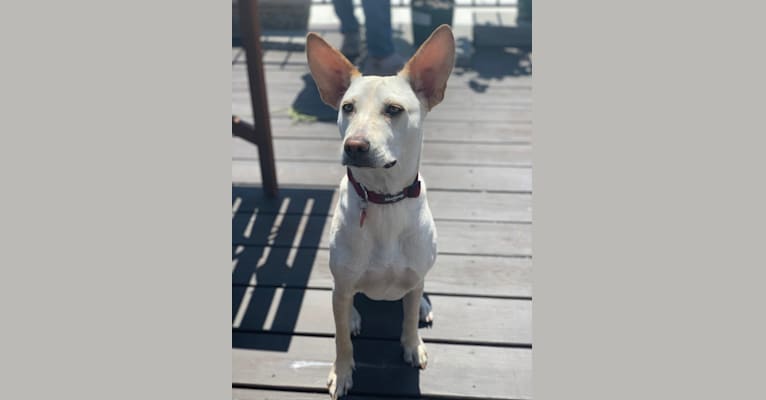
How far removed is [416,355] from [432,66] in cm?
135

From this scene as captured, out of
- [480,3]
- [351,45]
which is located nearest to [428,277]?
[351,45]

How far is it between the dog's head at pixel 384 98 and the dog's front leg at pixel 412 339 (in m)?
0.81

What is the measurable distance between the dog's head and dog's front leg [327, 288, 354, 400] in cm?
79

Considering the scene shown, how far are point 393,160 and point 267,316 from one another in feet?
4.65

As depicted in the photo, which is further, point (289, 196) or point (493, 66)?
point (493, 66)

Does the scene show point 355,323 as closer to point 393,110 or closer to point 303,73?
point 393,110

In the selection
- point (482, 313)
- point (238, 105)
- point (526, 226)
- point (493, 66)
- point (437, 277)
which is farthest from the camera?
point (493, 66)

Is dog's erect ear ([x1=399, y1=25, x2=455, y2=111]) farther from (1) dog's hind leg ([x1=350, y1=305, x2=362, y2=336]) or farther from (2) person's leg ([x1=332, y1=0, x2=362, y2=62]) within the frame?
(2) person's leg ([x1=332, y1=0, x2=362, y2=62])

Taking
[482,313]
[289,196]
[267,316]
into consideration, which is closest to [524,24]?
[289,196]

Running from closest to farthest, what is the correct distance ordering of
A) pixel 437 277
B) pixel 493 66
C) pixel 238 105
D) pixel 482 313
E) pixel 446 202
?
pixel 482 313, pixel 437 277, pixel 446 202, pixel 238 105, pixel 493 66

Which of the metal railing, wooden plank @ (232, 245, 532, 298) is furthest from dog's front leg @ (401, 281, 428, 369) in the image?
the metal railing

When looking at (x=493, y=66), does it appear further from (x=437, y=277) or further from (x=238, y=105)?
(x=437, y=277)

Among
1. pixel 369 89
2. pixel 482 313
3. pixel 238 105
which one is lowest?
pixel 482 313

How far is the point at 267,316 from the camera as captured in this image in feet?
9.69
